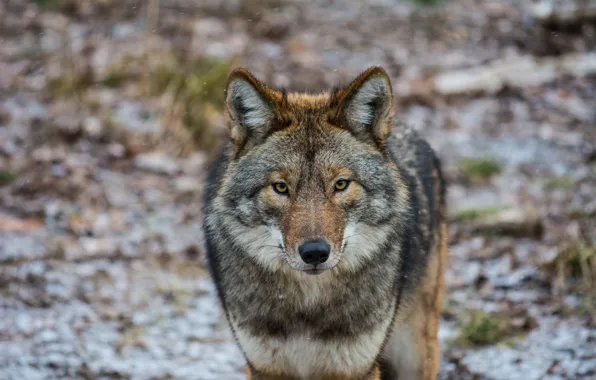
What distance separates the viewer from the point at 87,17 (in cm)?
1277

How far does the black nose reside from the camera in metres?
3.71

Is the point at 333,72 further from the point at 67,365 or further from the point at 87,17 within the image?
the point at 67,365

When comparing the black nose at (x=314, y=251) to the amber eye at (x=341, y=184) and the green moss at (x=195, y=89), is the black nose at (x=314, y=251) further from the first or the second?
the green moss at (x=195, y=89)

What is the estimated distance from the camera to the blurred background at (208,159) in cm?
623

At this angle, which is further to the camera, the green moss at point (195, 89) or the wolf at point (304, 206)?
the green moss at point (195, 89)

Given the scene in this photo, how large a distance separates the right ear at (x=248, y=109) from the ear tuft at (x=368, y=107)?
16.4 inches

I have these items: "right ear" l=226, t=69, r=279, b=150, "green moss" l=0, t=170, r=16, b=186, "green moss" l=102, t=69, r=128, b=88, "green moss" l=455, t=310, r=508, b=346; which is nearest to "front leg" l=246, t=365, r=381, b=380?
"right ear" l=226, t=69, r=279, b=150

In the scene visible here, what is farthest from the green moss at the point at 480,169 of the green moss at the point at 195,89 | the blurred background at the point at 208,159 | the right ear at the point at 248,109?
the right ear at the point at 248,109

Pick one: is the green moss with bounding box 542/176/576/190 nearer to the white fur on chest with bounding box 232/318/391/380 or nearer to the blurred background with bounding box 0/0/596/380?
the blurred background with bounding box 0/0/596/380

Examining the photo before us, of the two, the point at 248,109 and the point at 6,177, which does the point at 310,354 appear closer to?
the point at 248,109

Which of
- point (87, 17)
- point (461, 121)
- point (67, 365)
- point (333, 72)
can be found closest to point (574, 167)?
point (461, 121)

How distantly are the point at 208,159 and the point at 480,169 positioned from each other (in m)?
3.56

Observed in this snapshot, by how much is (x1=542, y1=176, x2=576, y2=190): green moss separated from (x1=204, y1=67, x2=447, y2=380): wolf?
466 centimetres

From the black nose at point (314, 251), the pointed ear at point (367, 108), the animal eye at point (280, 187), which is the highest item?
the pointed ear at point (367, 108)
